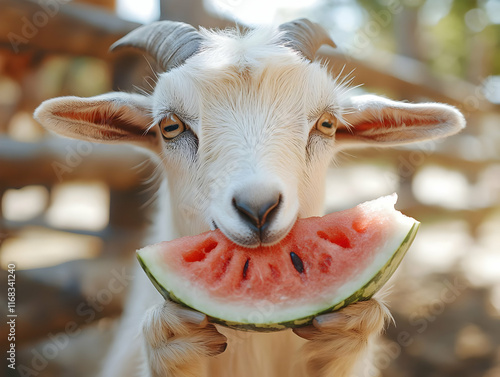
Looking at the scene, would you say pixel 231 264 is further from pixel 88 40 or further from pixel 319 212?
pixel 88 40

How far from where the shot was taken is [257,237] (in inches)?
65.9

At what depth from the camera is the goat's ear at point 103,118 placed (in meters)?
2.21

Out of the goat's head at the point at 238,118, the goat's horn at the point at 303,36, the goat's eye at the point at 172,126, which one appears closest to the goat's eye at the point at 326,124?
the goat's head at the point at 238,118

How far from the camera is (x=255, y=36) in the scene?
2.44 m

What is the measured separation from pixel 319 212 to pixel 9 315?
2266 mm

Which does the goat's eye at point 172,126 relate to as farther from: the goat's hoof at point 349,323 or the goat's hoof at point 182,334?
the goat's hoof at point 349,323

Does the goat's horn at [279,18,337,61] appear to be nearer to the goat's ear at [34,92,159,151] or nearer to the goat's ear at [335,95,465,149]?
the goat's ear at [335,95,465,149]

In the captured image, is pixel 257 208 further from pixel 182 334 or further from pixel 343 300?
pixel 182 334

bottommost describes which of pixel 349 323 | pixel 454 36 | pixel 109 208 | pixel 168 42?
pixel 454 36

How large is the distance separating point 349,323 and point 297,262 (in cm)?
31

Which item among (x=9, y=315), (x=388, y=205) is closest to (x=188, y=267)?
(x=388, y=205)

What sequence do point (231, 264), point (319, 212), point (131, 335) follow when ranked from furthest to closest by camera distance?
1. point (131, 335)
2. point (319, 212)
3. point (231, 264)

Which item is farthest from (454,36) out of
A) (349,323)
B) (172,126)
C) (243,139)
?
(349,323)

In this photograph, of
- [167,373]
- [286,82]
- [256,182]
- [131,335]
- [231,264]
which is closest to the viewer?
[256,182]
